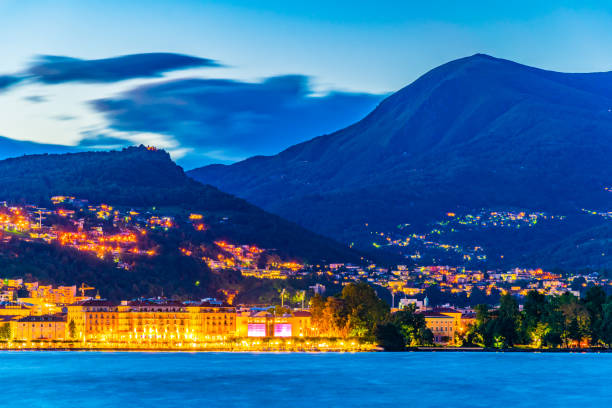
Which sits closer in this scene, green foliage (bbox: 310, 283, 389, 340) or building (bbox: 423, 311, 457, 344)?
green foliage (bbox: 310, 283, 389, 340)

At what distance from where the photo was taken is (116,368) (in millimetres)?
102188

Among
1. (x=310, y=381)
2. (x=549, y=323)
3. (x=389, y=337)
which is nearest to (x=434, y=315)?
(x=389, y=337)

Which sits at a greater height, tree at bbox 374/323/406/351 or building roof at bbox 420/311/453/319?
building roof at bbox 420/311/453/319

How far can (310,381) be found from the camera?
288 ft

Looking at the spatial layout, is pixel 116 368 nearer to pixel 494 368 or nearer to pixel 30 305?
pixel 494 368

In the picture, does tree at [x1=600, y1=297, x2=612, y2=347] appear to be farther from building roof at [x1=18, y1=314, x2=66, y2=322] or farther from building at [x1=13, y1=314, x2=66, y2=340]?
building roof at [x1=18, y1=314, x2=66, y2=322]

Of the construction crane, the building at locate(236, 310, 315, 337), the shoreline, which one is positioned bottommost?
the shoreline

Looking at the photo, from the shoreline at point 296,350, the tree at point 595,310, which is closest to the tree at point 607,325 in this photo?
the tree at point 595,310

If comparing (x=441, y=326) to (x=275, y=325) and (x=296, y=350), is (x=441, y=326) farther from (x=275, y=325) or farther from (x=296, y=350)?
(x=296, y=350)

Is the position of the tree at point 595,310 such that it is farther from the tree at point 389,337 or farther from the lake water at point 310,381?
the tree at point 389,337

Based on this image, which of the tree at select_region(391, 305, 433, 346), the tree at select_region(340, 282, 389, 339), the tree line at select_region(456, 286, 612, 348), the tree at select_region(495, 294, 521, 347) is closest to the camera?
the tree line at select_region(456, 286, 612, 348)

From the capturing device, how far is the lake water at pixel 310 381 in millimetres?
75125

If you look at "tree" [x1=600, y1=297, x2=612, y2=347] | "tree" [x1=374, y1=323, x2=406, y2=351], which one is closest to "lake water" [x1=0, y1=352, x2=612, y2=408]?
"tree" [x1=600, y1=297, x2=612, y2=347]

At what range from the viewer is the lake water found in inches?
2958
